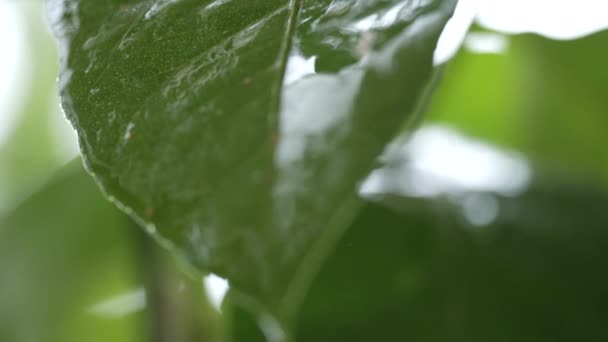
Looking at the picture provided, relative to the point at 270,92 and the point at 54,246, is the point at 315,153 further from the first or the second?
the point at 54,246

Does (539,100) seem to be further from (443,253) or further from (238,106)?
(238,106)

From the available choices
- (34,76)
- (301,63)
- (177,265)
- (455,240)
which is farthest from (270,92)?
(34,76)

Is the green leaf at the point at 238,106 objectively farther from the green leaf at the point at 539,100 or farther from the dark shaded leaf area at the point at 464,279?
the green leaf at the point at 539,100

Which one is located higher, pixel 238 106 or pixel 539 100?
pixel 238 106

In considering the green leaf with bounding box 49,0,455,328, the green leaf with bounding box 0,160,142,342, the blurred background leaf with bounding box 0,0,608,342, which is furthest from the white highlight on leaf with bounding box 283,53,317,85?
the green leaf with bounding box 0,160,142,342

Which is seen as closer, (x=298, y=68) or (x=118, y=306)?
(x=298, y=68)

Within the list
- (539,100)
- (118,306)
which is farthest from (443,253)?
(118,306)

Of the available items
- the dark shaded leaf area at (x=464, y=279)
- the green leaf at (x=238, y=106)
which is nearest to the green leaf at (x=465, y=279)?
the dark shaded leaf area at (x=464, y=279)
